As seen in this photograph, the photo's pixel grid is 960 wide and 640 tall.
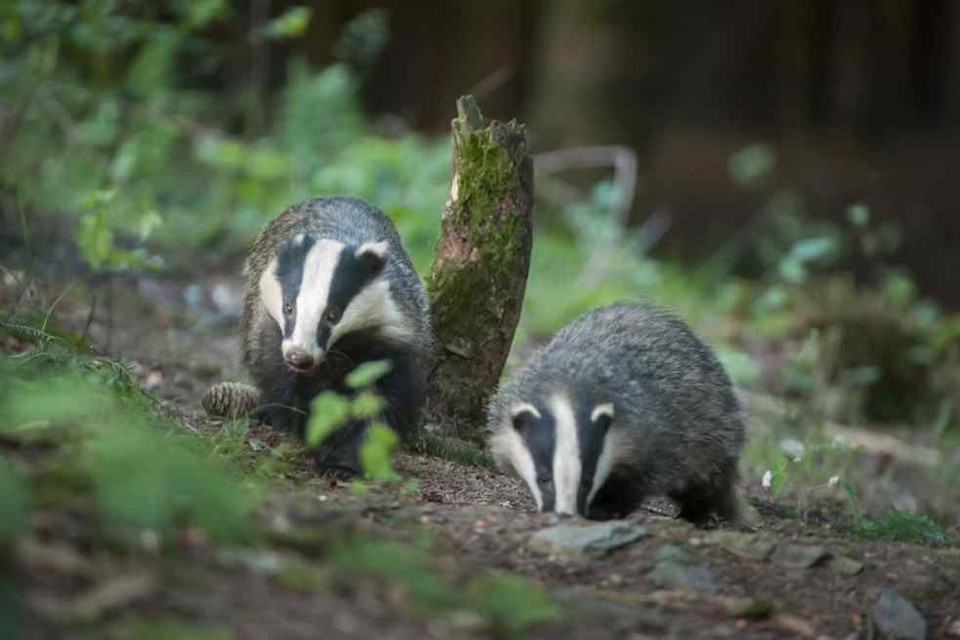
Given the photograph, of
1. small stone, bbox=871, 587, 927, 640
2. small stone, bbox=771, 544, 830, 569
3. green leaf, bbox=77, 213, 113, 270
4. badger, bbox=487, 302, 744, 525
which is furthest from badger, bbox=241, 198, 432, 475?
small stone, bbox=871, 587, 927, 640

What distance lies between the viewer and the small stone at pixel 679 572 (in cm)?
408

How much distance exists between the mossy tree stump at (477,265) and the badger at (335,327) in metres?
0.28

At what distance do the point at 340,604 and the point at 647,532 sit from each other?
1.59m

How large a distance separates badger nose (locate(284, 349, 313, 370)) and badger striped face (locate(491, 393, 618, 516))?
730 millimetres

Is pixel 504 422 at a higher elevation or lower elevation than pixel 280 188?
lower

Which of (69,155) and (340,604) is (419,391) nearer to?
(340,604)

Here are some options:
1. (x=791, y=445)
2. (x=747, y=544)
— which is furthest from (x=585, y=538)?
(x=791, y=445)

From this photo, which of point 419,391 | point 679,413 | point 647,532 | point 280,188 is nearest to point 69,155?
point 280,188

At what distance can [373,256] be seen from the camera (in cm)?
546

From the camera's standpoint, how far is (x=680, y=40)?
13.3 meters

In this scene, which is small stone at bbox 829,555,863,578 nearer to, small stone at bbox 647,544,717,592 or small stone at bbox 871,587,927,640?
small stone at bbox 871,587,927,640

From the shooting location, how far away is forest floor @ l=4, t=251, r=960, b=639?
9.09ft

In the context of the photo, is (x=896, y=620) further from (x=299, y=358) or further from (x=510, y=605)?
(x=299, y=358)

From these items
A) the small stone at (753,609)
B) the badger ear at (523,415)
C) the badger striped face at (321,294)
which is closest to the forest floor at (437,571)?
the small stone at (753,609)
